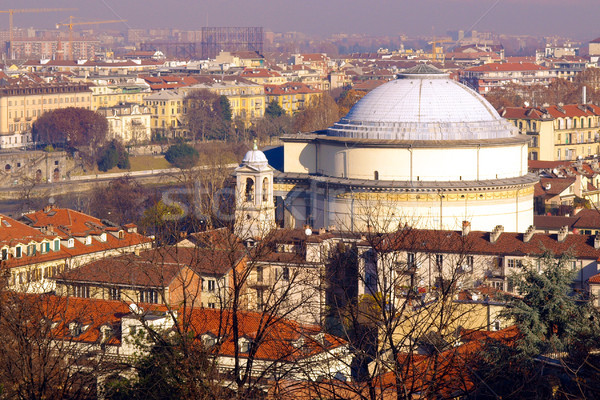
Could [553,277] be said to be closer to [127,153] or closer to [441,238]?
[441,238]

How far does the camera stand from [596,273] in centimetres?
2116

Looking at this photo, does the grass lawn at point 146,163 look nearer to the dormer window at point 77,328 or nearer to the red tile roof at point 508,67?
the red tile roof at point 508,67

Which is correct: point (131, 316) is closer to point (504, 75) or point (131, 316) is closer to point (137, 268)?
point (137, 268)

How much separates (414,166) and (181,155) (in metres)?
29.6

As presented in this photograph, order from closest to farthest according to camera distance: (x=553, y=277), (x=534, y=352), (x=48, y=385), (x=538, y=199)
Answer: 1. (x=48, y=385)
2. (x=534, y=352)
3. (x=553, y=277)
4. (x=538, y=199)

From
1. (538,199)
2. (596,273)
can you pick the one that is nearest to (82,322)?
(596,273)

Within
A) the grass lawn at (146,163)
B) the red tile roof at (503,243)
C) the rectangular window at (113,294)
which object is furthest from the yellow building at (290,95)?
the rectangular window at (113,294)

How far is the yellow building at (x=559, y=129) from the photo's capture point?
150ft

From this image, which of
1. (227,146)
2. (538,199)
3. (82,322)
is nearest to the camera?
(82,322)

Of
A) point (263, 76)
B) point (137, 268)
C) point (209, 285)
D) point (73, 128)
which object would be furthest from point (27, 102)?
point (137, 268)

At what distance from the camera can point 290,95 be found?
3162 inches

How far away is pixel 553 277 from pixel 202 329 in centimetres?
367

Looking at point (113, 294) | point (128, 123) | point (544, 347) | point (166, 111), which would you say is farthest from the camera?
point (166, 111)

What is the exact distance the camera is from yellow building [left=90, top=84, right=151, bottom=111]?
230 feet
